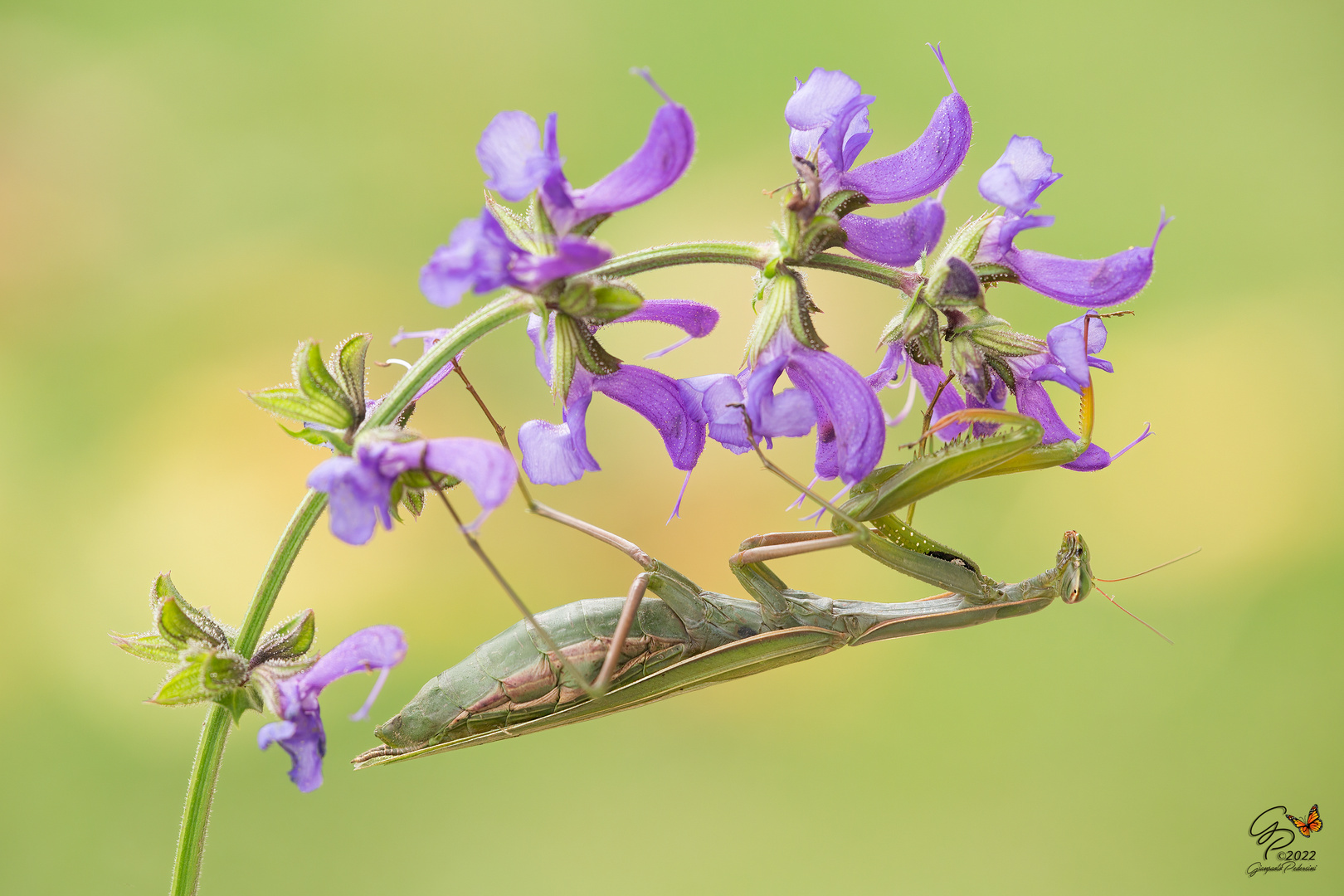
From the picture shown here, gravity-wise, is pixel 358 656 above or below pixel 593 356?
below

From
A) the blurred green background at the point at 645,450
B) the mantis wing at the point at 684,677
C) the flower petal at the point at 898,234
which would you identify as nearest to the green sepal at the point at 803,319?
the flower petal at the point at 898,234

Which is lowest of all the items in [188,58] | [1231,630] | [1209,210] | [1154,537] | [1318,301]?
[1231,630]

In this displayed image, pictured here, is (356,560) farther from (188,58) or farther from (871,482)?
(871,482)

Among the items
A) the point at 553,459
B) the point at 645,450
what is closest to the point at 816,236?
the point at 553,459

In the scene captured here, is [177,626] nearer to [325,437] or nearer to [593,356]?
[325,437]

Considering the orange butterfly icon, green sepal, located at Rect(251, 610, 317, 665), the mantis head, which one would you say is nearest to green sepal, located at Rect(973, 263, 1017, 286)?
the mantis head

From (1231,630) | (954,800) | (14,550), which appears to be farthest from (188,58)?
(1231,630)
